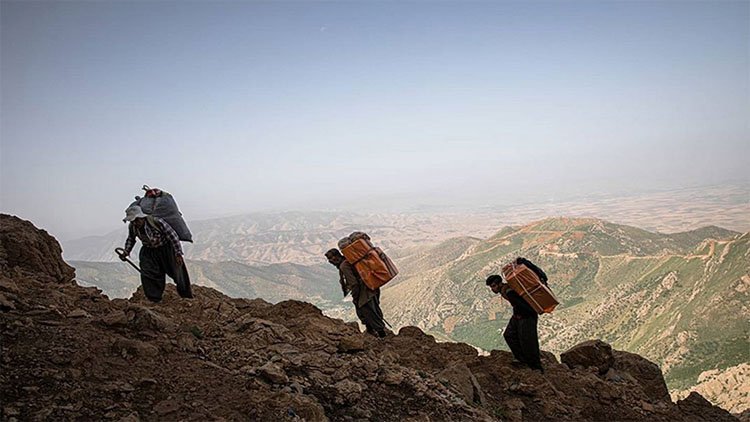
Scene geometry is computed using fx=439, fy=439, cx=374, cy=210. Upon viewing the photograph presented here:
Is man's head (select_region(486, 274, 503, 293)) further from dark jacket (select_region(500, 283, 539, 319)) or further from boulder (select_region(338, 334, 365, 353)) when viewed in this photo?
boulder (select_region(338, 334, 365, 353))

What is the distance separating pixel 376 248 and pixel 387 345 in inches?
74.8

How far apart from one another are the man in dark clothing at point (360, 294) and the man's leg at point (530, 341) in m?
2.67

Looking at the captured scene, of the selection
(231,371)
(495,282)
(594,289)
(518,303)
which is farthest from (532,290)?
(594,289)

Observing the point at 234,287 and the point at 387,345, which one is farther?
the point at 234,287

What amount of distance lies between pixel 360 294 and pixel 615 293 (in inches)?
3542

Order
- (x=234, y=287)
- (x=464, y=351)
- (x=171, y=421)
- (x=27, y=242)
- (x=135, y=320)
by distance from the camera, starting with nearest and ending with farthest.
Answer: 1. (x=171, y=421)
2. (x=135, y=320)
3. (x=27, y=242)
4. (x=464, y=351)
5. (x=234, y=287)

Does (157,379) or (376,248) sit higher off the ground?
(376,248)

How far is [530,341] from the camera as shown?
7832 mm

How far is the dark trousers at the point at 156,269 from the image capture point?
24.0 ft

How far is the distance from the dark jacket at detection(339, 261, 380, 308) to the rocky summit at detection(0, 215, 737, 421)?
2.33 ft

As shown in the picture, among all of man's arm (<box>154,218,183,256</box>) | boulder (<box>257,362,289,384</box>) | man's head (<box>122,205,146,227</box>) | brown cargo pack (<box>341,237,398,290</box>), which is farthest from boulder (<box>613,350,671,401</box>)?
man's head (<box>122,205,146,227</box>)

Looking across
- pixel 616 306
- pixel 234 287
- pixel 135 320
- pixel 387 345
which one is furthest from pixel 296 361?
pixel 234 287

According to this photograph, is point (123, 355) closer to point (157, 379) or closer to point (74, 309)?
point (157, 379)

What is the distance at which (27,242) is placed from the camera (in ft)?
25.7
